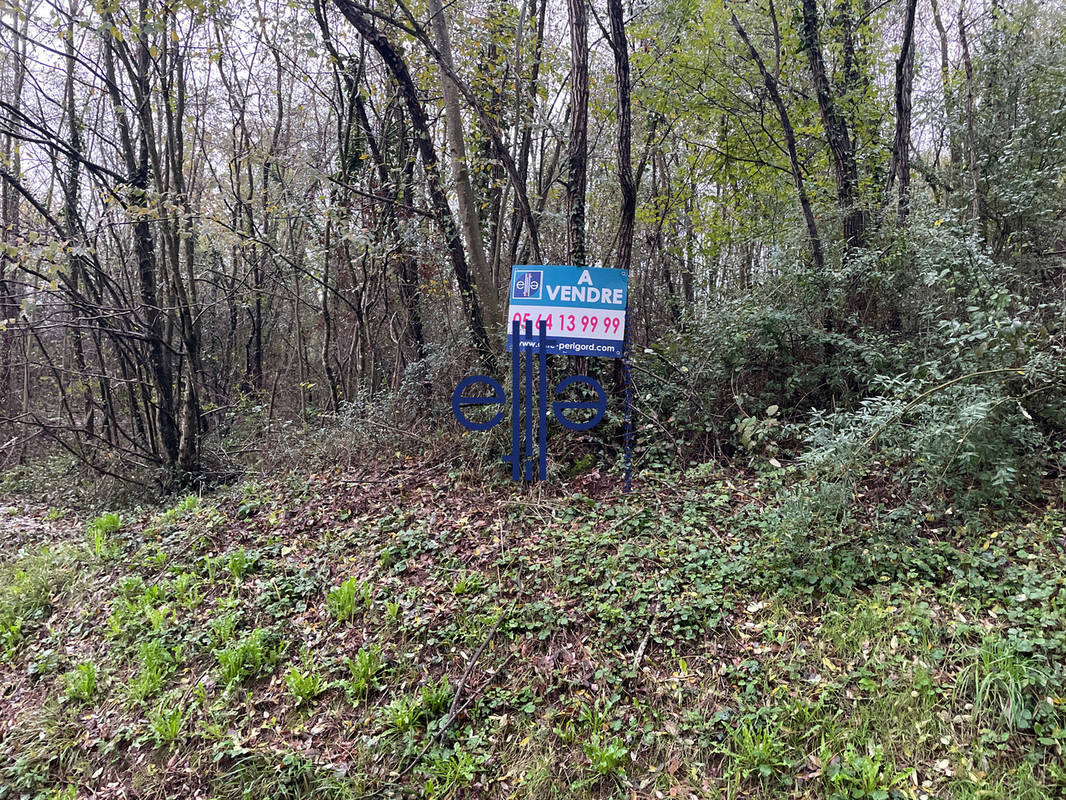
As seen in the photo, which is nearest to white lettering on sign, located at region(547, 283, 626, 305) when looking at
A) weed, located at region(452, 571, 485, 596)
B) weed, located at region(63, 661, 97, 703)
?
weed, located at region(452, 571, 485, 596)

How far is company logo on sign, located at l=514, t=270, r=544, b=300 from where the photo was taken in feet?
14.9

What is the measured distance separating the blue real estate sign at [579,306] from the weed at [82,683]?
147 inches

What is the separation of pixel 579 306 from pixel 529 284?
449 millimetres

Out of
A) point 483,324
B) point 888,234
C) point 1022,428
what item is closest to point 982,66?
point 888,234

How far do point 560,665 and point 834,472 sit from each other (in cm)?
208

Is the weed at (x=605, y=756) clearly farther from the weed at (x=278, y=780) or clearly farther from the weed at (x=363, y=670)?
the weed at (x=363, y=670)

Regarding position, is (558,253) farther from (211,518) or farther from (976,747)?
(976,747)

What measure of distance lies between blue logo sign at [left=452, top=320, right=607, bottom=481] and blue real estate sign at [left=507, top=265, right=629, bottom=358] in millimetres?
95

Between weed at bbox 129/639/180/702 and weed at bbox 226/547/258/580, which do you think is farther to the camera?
weed at bbox 226/547/258/580

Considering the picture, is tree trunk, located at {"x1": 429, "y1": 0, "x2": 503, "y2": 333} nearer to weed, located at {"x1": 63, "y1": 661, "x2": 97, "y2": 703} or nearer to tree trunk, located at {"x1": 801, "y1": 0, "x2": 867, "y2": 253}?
tree trunk, located at {"x1": 801, "y1": 0, "x2": 867, "y2": 253}

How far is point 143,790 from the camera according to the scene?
2.99 metres

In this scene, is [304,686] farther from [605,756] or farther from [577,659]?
[605,756]

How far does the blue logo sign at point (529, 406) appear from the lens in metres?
4.54

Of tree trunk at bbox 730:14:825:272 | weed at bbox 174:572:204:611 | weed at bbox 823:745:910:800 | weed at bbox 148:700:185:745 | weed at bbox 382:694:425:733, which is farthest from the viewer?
tree trunk at bbox 730:14:825:272
